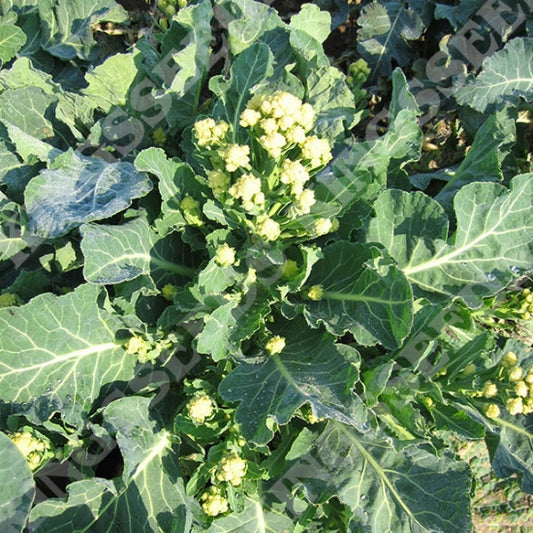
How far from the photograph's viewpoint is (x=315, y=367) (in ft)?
9.16

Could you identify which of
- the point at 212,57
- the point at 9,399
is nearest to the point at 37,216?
the point at 9,399

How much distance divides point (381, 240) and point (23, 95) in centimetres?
229

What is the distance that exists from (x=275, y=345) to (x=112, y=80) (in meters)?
1.88

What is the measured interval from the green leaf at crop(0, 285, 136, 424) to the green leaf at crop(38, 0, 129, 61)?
195cm

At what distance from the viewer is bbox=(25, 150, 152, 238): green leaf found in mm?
2592

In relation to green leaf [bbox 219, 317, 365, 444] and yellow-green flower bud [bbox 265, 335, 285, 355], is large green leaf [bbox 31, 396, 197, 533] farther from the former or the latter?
yellow-green flower bud [bbox 265, 335, 285, 355]

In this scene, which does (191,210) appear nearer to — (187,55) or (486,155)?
(187,55)

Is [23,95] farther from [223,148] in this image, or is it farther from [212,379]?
[212,379]

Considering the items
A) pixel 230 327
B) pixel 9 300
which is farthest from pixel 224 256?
pixel 9 300

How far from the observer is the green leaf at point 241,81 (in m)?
2.91

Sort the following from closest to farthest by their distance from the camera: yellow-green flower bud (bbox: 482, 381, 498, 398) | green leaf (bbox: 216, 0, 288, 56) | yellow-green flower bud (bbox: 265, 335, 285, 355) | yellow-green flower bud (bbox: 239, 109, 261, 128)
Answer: yellow-green flower bud (bbox: 239, 109, 261, 128) < yellow-green flower bud (bbox: 482, 381, 498, 398) < yellow-green flower bud (bbox: 265, 335, 285, 355) < green leaf (bbox: 216, 0, 288, 56)

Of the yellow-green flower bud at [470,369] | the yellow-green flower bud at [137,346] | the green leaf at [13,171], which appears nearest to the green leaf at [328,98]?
the yellow-green flower bud at [470,369]

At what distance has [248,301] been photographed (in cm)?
299

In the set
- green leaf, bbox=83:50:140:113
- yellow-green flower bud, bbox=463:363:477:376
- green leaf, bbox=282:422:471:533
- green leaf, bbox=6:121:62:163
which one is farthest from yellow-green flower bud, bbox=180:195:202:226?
yellow-green flower bud, bbox=463:363:477:376
